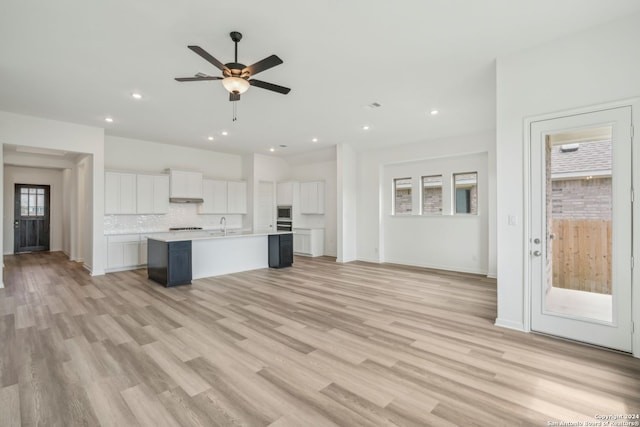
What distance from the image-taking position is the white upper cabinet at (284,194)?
9102 millimetres

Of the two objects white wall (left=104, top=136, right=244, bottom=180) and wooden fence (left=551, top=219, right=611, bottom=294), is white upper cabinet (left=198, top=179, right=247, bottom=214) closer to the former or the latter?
white wall (left=104, top=136, right=244, bottom=180)

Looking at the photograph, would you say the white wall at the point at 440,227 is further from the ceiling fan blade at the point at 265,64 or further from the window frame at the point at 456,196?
the ceiling fan blade at the point at 265,64

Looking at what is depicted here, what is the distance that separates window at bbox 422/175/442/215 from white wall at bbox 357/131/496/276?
0.97 ft

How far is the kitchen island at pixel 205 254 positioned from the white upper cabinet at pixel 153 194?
1448 millimetres

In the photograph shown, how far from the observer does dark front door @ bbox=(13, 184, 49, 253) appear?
9.09 meters

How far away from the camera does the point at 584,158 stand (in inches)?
118

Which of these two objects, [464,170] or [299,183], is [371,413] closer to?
[464,170]

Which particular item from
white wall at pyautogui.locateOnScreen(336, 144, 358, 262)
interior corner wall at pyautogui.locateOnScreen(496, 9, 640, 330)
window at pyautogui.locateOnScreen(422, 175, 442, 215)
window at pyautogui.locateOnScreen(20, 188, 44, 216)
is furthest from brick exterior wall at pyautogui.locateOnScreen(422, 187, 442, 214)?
window at pyautogui.locateOnScreen(20, 188, 44, 216)

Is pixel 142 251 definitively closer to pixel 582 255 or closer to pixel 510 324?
pixel 510 324

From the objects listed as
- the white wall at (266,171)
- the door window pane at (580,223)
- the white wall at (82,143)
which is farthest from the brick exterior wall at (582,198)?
the white wall at (82,143)

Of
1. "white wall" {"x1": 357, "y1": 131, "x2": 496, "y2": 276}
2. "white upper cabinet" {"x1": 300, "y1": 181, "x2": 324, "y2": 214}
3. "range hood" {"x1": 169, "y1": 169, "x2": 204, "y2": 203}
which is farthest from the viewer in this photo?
"white upper cabinet" {"x1": 300, "y1": 181, "x2": 324, "y2": 214}

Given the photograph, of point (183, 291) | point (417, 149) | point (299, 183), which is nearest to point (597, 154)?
point (417, 149)

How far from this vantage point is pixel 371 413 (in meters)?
1.92

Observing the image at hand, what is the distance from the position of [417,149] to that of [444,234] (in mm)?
2129
